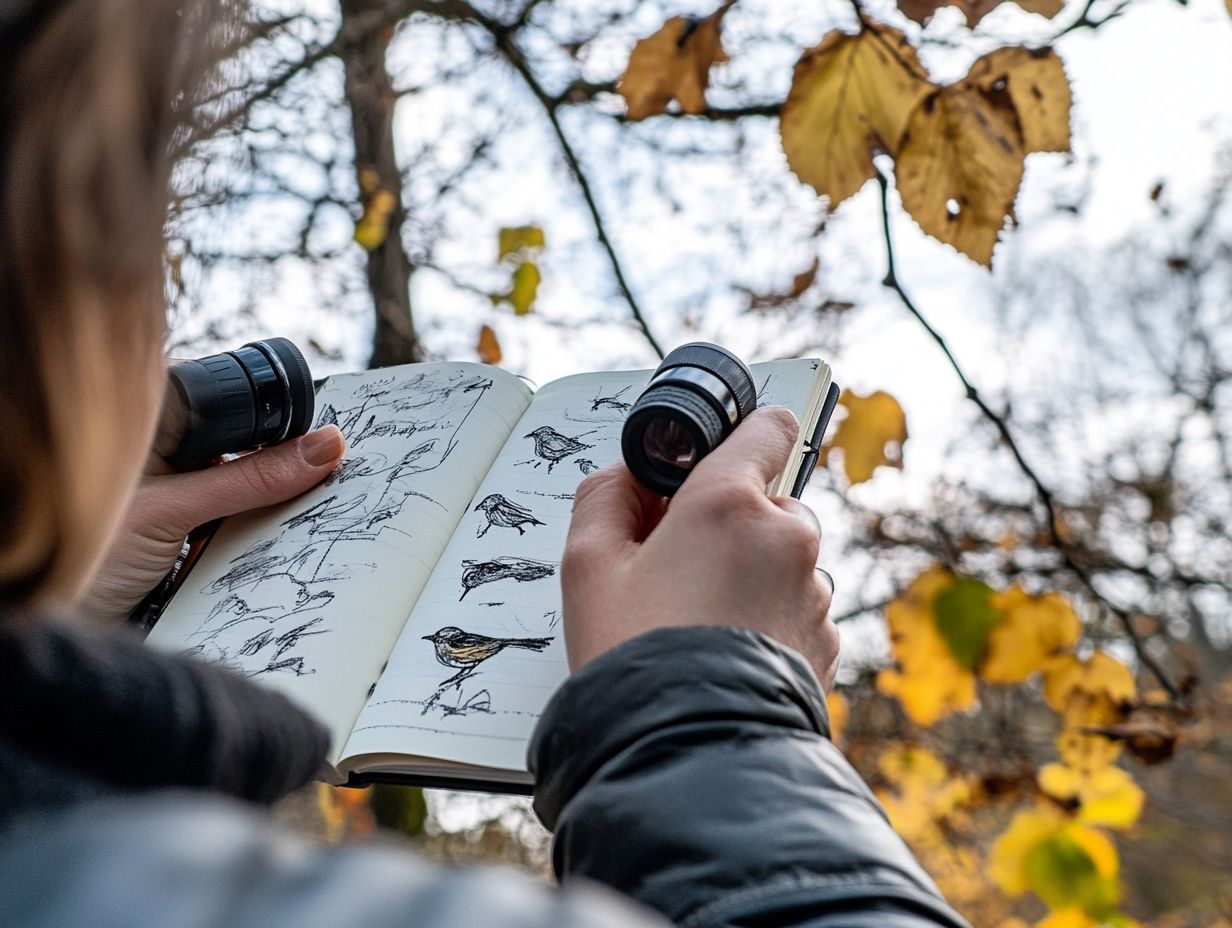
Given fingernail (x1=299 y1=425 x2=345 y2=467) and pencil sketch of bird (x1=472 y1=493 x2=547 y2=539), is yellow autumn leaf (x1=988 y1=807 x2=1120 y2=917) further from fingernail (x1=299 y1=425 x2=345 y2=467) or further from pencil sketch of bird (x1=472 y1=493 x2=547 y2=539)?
fingernail (x1=299 y1=425 x2=345 y2=467)

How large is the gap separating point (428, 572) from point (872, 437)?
975 mm

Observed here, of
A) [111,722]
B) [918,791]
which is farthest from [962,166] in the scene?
[918,791]

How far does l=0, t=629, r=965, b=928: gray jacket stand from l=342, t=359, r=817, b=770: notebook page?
0.66ft

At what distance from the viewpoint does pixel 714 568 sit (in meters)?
0.82

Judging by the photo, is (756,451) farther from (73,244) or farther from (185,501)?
(185,501)

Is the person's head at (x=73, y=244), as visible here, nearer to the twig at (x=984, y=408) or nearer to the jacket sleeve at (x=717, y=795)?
the jacket sleeve at (x=717, y=795)

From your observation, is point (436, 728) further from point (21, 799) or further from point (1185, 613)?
point (1185, 613)

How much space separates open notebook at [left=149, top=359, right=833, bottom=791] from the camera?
969 mm

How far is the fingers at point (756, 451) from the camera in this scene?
0.90 metres

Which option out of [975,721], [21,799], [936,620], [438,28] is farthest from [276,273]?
[975,721]

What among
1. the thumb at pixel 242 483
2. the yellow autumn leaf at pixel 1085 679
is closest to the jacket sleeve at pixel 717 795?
Result: the thumb at pixel 242 483

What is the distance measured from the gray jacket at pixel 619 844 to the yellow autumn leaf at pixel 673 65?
1.19 m

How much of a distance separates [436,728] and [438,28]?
2.22 metres

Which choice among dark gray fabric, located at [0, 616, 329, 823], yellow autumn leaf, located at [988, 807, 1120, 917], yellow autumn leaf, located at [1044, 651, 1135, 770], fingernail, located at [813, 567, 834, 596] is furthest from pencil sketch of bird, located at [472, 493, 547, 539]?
yellow autumn leaf, located at [988, 807, 1120, 917]
